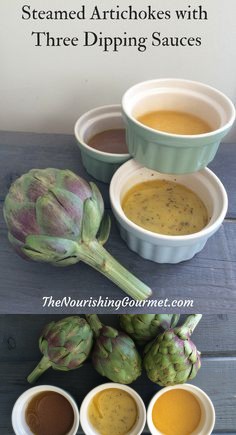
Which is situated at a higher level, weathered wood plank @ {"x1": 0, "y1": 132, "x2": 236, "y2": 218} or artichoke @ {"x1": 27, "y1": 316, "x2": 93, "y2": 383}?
weathered wood plank @ {"x1": 0, "y1": 132, "x2": 236, "y2": 218}

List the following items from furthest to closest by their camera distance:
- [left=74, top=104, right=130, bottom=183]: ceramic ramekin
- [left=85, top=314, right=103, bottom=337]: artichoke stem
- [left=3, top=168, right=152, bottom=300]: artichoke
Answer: [left=85, top=314, right=103, bottom=337]: artichoke stem
[left=74, top=104, right=130, bottom=183]: ceramic ramekin
[left=3, top=168, right=152, bottom=300]: artichoke

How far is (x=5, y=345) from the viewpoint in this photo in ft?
2.27

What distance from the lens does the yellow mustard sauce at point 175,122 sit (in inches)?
19.0

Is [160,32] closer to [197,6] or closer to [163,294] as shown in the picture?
[197,6]

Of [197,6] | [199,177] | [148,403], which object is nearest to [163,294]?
[199,177]

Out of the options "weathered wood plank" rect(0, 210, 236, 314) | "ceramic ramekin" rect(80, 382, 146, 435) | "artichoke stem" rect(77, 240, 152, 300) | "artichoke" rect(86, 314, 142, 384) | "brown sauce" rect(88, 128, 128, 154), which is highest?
"brown sauce" rect(88, 128, 128, 154)

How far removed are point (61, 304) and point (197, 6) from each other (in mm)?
402

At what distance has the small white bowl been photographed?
0.61 meters

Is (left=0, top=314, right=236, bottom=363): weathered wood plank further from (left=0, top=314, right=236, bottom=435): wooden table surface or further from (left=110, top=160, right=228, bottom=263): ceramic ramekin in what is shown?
(left=110, top=160, right=228, bottom=263): ceramic ramekin

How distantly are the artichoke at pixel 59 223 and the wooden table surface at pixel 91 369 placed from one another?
0.27m

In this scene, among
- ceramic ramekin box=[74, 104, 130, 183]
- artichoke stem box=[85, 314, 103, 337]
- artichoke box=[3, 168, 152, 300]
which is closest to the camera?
artichoke box=[3, 168, 152, 300]

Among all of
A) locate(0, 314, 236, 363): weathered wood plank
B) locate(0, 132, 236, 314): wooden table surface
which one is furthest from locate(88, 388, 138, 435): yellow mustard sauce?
locate(0, 132, 236, 314): wooden table surface

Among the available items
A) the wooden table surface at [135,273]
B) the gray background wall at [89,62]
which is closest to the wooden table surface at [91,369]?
the wooden table surface at [135,273]

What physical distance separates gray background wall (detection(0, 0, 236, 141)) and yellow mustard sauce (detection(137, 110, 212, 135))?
133mm
